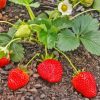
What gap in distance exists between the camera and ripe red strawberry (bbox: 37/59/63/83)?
212 centimetres

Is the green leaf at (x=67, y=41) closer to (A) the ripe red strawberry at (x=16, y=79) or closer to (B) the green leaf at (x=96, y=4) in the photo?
(A) the ripe red strawberry at (x=16, y=79)

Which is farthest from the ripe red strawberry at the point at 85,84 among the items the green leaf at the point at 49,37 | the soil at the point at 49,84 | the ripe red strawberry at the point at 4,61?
the ripe red strawberry at the point at 4,61

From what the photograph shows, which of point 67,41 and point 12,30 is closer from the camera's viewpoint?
point 67,41

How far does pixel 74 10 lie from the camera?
2.53 meters

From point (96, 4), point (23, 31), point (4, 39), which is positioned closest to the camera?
point (23, 31)

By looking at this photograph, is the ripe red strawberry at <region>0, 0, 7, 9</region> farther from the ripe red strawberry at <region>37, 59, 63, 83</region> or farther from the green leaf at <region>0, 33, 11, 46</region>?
the ripe red strawberry at <region>37, 59, 63, 83</region>

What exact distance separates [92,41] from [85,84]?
190mm

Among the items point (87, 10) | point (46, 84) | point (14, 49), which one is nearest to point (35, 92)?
point (46, 84)

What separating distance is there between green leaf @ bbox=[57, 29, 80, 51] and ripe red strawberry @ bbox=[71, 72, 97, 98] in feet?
0.40

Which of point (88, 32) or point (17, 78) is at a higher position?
point (88, 32)

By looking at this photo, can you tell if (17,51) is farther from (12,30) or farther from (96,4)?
(96,4)

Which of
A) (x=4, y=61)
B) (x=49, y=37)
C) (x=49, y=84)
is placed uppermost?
(x=49, y=37)

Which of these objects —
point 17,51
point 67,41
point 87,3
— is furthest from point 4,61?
point 87,3

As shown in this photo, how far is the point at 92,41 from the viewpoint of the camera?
2.14m
